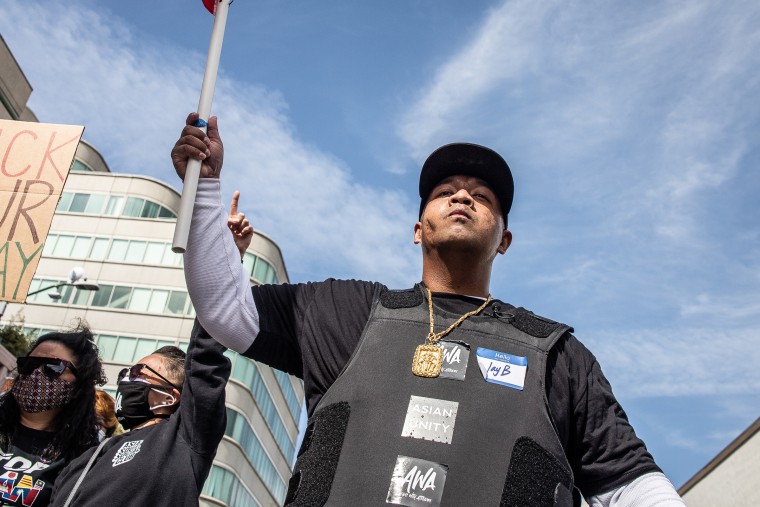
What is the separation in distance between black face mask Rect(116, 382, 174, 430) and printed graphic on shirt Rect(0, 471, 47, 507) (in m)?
0.59

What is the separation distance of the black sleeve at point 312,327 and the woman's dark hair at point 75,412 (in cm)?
228

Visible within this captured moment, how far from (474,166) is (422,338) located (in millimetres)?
975

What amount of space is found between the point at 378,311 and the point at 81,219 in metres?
44.6

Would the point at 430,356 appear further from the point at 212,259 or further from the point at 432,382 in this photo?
the point at 212,259

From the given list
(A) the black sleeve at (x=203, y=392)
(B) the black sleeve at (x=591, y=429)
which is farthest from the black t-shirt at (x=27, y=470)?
(B) the black sleeve at (x=591, y=429)

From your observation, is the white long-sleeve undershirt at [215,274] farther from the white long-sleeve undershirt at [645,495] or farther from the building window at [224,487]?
the building window at [224,487]

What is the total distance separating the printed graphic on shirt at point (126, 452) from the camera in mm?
3818

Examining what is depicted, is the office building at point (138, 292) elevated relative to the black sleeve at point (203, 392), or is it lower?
elevated

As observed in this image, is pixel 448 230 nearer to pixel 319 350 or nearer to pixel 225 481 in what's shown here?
pixel 319 350

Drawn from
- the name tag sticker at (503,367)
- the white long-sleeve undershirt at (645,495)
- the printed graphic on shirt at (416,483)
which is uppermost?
the name tag sticker at (503,367)

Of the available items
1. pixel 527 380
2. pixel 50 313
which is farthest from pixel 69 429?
pixel 50 313

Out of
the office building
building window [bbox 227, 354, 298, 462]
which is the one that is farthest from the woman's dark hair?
the office building

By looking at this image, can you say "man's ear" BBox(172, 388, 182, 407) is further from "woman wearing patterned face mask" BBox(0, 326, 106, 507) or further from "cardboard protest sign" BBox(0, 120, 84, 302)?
"cardboard protest sign" BBox(0, 120, 84, 302)

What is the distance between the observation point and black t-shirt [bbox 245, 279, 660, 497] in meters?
2.54
